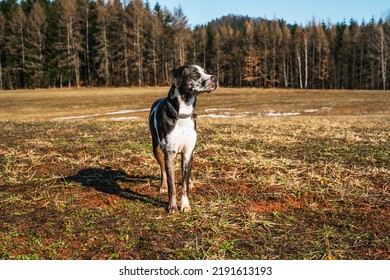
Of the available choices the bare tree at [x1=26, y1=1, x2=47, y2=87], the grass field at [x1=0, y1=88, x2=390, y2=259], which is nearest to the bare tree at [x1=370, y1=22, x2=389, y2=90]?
the bare tree at [x1=26, y1=1, x2=47, y2=87]

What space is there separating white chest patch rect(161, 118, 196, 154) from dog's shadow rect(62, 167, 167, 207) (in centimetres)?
95

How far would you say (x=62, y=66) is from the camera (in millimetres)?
71000

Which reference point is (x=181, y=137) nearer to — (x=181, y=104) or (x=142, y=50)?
(x=181, y=104)

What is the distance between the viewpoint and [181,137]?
5.04 m

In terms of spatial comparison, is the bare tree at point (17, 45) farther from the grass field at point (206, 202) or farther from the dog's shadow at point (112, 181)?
the dog's shadow at point (112, 181)

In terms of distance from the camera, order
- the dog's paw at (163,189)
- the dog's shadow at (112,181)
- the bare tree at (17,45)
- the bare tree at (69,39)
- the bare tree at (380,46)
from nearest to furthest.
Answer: the dog's shadow at (112,181)
the dog's paw at (163,189)
the bare tree at (69,39)
the bare tree at (17,45)
the bare tree at (380,46)

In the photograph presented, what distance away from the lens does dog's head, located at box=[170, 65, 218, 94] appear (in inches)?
190

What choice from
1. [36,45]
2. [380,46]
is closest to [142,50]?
[36,45]

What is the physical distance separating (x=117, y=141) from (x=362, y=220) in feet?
Result: 26.1

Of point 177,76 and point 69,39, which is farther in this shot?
point 69,39

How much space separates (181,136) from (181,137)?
15 millimetres

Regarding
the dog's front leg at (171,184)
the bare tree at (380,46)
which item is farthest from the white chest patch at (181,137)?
the bare tree at (380,46)

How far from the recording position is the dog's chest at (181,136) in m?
5.01

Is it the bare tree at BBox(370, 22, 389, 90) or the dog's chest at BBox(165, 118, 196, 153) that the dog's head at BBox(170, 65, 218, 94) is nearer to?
the dog's chest at BBox(165, 118, 196, 153)
